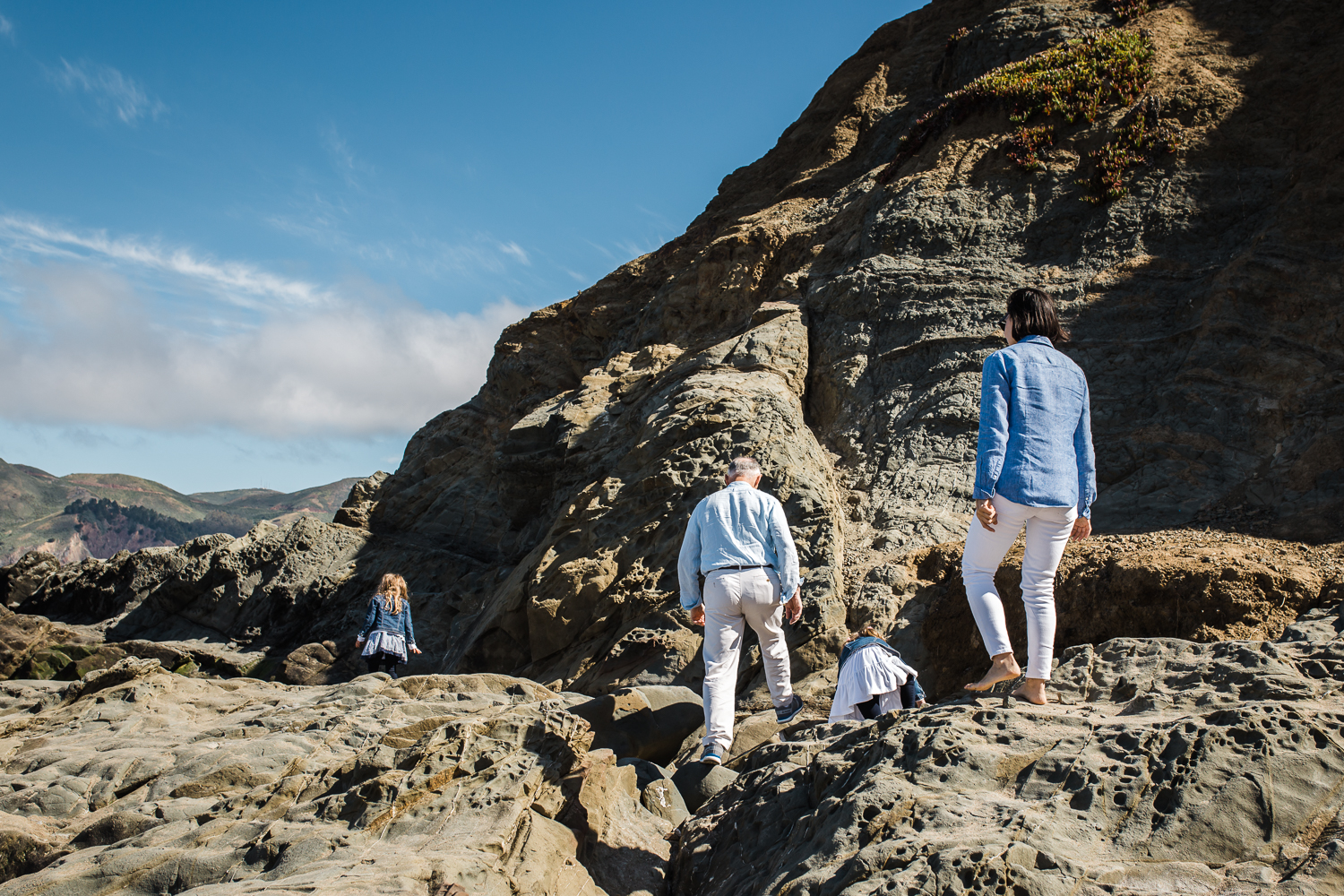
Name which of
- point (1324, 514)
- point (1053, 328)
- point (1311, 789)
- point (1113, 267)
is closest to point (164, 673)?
point (1053, 328)

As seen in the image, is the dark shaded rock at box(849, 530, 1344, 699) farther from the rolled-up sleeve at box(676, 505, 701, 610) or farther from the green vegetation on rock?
the green vegetation on rock

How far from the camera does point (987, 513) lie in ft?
14.2

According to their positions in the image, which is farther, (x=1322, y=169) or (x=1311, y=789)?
(x=1322, y=169)

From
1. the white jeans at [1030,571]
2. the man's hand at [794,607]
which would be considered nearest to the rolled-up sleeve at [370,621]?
the man's hand at [794,607]

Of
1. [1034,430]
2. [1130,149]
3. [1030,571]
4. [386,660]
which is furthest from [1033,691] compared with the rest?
[1130,149]

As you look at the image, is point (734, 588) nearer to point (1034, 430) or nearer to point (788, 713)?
point (788, 713)

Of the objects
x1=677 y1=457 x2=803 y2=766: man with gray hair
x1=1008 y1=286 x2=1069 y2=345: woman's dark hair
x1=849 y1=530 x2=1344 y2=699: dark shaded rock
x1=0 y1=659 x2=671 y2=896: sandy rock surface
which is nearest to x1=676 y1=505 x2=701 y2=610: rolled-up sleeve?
x1=677 y1=457 x2=803 y2=766: man with gray hair

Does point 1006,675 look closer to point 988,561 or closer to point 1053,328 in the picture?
point 988,561

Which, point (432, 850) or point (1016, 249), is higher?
point (1016, 249)

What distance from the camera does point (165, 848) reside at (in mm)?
4227

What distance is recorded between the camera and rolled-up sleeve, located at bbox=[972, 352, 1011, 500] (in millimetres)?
4348

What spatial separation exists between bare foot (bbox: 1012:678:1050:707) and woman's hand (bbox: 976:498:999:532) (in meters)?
0.77

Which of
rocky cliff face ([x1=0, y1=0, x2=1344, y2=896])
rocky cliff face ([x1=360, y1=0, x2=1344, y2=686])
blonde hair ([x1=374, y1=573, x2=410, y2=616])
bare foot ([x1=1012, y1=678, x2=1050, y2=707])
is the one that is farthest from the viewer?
blonde hair ([x1=374, y1=573, x2=410, y2=616])

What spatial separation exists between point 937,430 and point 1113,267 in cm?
329
